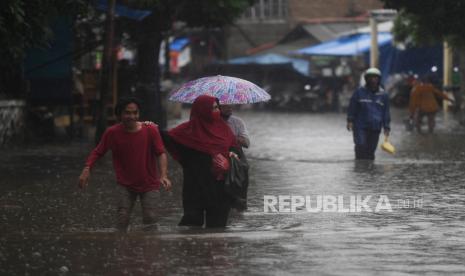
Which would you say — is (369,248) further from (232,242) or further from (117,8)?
(117,8)

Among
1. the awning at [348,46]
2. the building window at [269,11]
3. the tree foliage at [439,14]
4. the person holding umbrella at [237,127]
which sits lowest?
the person holding umbrella at [237,127]

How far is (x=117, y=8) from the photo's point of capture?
23469 mm

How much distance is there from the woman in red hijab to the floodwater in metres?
0.20

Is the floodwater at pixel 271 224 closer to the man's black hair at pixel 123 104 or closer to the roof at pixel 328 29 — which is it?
the man's black hair at pixel 123 104

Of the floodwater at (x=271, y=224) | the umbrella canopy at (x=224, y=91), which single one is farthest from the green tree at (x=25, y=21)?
the umbrella canopy at (x=224, y=91)

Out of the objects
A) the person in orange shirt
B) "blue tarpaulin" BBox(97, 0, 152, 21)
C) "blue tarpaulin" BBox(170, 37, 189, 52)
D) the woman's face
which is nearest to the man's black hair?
the woman's face

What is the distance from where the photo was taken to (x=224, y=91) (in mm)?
11477

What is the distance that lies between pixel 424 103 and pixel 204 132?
63.1 ft

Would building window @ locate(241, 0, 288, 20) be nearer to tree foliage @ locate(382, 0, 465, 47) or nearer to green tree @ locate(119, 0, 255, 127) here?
tree foliage @ locate(382, 0, 465, 47)

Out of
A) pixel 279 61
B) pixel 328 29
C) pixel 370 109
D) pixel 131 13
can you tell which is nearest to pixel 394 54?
pixel 279 61

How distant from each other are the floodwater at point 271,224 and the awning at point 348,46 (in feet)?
80.4

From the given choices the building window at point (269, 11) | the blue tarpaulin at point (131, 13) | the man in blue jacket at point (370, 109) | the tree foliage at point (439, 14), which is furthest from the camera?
the building window at point (269, 11)

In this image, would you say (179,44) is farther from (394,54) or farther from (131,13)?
(131,13)

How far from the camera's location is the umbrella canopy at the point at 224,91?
37.4 ft
